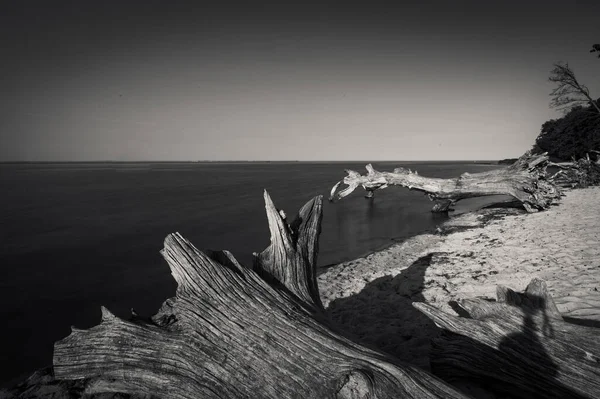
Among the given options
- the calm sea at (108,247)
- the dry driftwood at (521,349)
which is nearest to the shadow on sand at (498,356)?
the dry driftwood at (521,349)

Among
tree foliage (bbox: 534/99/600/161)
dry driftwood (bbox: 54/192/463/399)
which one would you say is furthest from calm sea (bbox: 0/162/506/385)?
tree foliage (bbox: 534/99/600/161)

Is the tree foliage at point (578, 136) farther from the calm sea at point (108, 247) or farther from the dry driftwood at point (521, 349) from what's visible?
the dry driftwood at point (521, 349)

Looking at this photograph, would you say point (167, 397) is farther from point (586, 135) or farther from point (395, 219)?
point (586, 135)

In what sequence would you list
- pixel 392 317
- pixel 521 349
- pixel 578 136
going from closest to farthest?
pixel 521 349 < pixel 392 317 < pixel 578 136

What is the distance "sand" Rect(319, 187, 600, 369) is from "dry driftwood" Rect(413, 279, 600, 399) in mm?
672

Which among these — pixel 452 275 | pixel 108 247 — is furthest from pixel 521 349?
pixel 108 247

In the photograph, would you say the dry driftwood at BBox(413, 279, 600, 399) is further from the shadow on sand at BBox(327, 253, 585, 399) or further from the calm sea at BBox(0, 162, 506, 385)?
the calm sea at BBox(0, 162, 506, 385)

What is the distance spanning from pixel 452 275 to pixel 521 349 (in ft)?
11.1

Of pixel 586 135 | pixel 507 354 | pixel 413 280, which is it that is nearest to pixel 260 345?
pixel 507 354

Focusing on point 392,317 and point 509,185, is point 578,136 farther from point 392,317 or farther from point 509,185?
point 392,317

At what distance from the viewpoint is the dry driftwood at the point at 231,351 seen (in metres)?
1.63

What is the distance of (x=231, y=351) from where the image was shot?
74.6 inches

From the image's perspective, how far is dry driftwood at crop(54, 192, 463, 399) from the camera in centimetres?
163

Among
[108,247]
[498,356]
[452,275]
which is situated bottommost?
[108,247]
